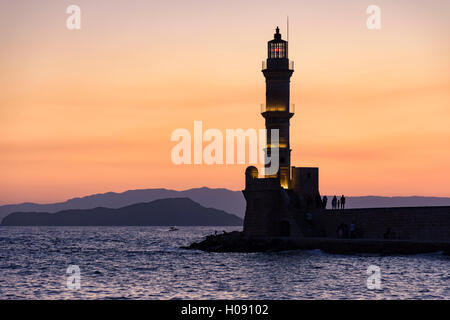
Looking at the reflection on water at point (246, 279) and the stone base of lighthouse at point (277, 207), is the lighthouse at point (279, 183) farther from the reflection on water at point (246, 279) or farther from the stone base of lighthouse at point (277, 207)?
the reflection on water at point (246, 279)

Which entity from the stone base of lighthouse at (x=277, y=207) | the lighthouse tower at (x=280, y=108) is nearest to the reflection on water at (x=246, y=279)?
the stone base of lighthouse at (x=277, y=207)

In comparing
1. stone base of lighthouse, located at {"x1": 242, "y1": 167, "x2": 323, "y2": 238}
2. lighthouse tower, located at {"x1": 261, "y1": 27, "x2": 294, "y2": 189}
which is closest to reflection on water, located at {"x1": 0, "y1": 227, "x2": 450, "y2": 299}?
stone base of lighthouse, located at {"x1": 242, "y1": 167, "x2": 323, "y2": 238}

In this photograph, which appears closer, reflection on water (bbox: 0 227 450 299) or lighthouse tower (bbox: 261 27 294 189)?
reflection on water (bbox: 0 227 450 299)

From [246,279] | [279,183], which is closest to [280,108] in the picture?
[279,183]

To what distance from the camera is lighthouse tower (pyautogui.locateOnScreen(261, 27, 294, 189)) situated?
49750 mm

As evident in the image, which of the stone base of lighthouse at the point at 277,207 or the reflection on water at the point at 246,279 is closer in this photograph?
the reflection on water at the point at 246,279

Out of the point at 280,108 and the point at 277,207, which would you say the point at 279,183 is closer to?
the point at 277,207

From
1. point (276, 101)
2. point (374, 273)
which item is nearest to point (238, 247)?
point (276, 101)

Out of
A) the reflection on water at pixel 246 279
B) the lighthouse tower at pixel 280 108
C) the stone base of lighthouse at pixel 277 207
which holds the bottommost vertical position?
the reflection on water at pixel 246 279

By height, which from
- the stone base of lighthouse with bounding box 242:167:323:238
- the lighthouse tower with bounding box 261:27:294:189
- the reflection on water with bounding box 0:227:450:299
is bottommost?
Result: the reflection on water with bounding box 0:227:450:299

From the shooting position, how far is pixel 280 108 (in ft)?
163

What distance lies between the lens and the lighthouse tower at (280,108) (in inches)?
1959

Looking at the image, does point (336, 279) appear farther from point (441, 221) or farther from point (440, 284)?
point (441, 221)

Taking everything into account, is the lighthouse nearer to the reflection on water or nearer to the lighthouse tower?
the lighthouse tower
